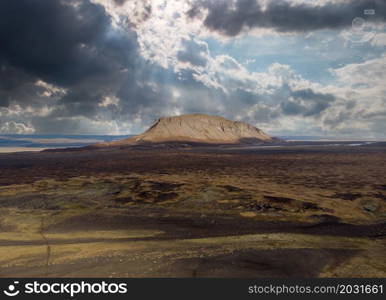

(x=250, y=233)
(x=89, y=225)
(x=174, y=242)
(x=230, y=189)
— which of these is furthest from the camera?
(x=230, y=189)

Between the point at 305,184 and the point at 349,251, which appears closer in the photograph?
the point at 349,251

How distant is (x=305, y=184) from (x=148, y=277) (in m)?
27.7

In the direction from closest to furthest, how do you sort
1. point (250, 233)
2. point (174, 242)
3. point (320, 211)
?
point (174, 242)
point (250, 233)
point (320, 211)

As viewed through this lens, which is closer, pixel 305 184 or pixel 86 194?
pixel 86 194

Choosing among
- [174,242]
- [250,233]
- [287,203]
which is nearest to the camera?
[174,242]

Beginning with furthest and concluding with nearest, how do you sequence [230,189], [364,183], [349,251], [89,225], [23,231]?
[364,183], [230,189], [89,225], [23,231], [349,251]

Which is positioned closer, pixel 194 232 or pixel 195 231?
pixel 194 232

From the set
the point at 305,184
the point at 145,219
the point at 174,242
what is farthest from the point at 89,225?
the point at 305,184

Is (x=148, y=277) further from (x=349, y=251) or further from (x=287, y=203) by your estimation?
(x=287, y=203)

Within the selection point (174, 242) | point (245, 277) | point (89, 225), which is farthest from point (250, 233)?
point (89, 225)

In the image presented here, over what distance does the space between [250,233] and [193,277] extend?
22.0 feet

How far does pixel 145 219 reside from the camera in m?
20.1

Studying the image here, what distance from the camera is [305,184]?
1332 inches

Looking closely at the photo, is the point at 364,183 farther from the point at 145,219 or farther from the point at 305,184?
the point at 145,219
